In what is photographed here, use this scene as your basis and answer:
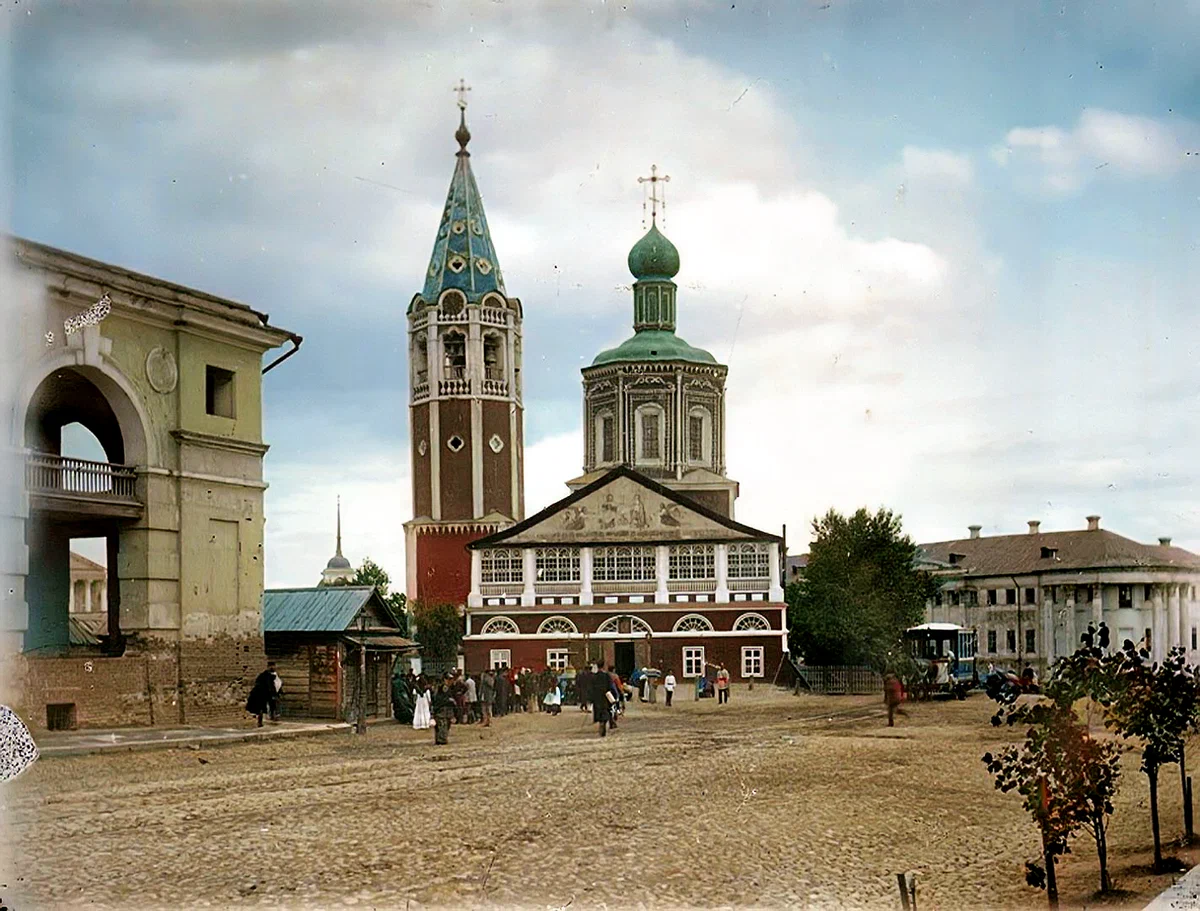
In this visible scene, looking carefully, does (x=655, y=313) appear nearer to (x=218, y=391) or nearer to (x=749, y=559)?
(x=218, y=391)

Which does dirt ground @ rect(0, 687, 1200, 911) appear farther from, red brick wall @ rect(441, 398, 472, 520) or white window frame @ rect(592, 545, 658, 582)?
white window frame @ rect(592, 545, 658, 582)

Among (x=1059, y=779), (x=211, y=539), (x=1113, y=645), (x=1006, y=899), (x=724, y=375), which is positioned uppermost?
(x=724, y=375)

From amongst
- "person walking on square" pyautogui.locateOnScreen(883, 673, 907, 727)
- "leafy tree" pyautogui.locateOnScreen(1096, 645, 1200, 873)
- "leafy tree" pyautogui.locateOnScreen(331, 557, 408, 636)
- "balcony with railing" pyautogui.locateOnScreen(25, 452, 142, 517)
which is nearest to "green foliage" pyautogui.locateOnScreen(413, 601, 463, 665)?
"leafy tree" pyautogui.locateOnScreen(331, 557, 408, 636)

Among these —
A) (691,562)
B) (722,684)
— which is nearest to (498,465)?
(722,684)

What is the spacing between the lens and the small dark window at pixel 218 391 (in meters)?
11.0

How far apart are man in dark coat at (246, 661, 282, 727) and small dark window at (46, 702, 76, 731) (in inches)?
58.1

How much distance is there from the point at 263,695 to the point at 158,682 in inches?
34.7

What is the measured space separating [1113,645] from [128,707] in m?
7.48

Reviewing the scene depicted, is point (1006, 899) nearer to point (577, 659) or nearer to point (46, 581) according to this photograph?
point (46, 581)

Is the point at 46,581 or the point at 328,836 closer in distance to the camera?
the point at 328,836

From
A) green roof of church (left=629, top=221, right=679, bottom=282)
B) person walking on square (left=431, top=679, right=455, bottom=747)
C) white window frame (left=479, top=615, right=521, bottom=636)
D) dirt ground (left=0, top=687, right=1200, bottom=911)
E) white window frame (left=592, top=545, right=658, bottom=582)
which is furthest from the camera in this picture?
white window frame (left=592, top=545, right=658, bottom=582)

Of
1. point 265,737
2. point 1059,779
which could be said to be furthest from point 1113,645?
point 265,737

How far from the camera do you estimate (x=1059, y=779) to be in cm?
709

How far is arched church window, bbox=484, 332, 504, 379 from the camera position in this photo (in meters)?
10.5
